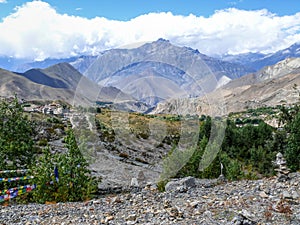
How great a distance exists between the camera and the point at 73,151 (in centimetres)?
1950

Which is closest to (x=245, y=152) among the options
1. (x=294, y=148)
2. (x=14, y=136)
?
(x=294, y=148)

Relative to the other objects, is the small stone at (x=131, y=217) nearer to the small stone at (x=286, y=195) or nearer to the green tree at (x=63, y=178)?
the small stone at (x=286, y=195)

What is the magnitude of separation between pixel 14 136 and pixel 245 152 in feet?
174

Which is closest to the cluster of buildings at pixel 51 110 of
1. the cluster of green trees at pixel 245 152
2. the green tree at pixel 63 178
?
the cluster of green trees at pixel 245 152

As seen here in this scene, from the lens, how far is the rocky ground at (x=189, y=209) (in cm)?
1202

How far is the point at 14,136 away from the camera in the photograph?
2266cm

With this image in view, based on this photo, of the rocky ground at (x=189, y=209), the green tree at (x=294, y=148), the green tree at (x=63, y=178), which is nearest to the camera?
the rocky ground at (x=189, y=209)

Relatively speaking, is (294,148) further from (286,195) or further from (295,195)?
(286,195)

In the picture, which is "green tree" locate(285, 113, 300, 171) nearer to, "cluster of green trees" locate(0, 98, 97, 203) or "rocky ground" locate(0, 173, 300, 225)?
"rocky ground" locate(0, 173, 300, 225)

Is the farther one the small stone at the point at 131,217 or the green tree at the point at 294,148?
the green tree at the point at 294,148

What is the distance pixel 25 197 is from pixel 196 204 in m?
12.2

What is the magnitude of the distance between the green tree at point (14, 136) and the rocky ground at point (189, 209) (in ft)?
21.3

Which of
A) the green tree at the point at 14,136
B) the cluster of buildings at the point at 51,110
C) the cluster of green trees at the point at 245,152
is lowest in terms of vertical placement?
the cluster of green trees at the point at 245,152

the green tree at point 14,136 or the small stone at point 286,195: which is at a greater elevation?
the green tree at point 14,136
